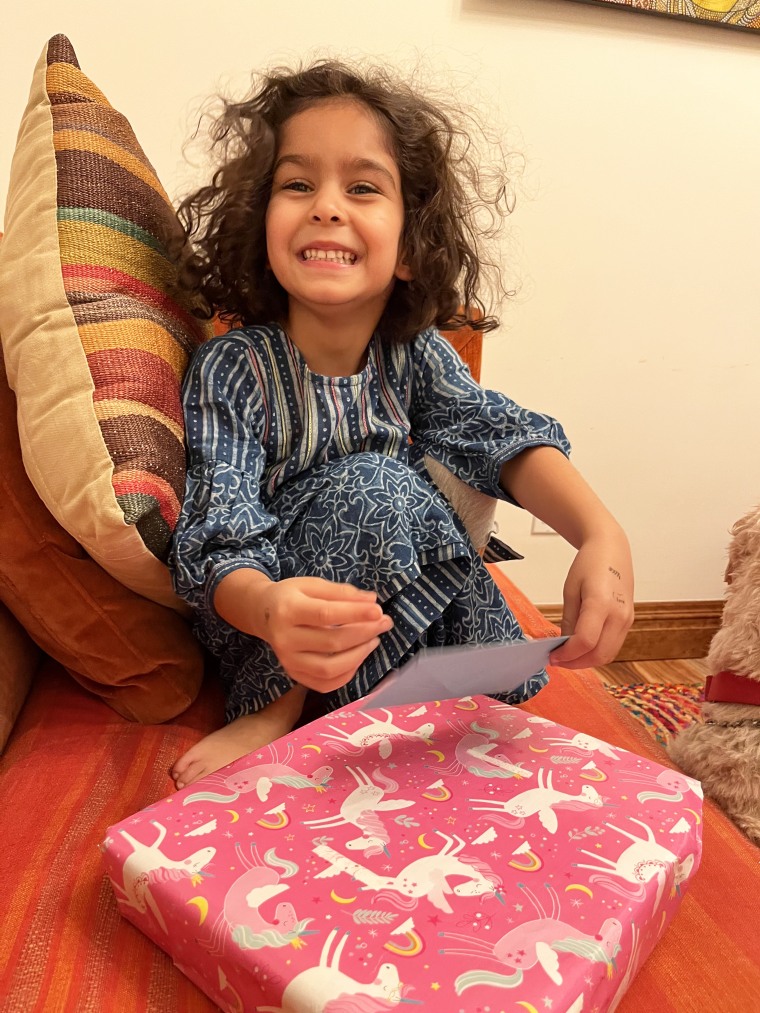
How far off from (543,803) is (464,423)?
0.44m

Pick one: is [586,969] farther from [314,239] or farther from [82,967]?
[314,239]

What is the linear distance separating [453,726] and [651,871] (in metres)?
0.18

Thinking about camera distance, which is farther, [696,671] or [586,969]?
[696,671]

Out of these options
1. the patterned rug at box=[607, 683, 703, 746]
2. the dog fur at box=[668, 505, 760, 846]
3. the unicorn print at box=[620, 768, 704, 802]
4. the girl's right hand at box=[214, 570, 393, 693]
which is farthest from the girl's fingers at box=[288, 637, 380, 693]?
the patterned rug at box=[607, 683, 703, 746]

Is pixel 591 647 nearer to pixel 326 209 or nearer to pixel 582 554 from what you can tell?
pixel 582 554

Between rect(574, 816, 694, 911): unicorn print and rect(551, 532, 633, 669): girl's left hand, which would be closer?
rect(574, 816, 694, 911): unicorn print

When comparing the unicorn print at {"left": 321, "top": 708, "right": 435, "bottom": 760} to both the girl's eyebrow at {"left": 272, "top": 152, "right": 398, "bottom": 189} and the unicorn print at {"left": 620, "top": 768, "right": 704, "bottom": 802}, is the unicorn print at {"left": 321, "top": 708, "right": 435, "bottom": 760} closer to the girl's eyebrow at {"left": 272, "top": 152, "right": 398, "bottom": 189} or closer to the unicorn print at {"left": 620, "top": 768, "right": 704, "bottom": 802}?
the unicorn print at {"left": 620, "top": 768, "right": 704, "bottom": 802}

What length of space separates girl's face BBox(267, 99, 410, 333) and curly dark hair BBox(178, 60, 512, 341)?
0.03 m

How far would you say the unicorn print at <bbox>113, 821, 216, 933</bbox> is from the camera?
1.43 feet

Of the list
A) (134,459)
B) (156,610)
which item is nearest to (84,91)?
(134,459)

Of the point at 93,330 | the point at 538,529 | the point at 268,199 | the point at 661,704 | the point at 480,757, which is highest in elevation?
the point at 268,199

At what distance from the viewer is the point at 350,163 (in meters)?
0.79

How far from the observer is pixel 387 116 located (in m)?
0.83

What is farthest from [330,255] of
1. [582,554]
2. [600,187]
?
[600,187]
